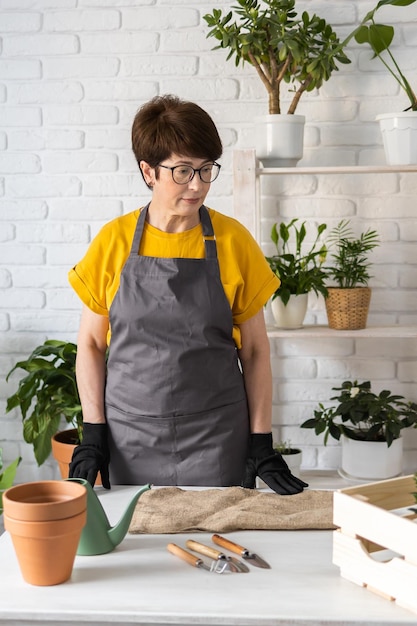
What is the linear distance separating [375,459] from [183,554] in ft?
5.37

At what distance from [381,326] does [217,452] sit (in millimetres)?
1154

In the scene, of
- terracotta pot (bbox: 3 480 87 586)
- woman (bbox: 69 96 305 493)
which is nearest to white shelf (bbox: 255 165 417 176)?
woman (bbox: 69 96 305 493)

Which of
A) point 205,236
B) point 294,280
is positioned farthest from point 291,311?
point 205,236

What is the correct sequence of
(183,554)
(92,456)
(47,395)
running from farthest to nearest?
(47,395), (92,456), (183,554)

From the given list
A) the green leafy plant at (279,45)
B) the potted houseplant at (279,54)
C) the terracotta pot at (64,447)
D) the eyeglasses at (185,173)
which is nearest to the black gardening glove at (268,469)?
the eyeglasses at (185,173)

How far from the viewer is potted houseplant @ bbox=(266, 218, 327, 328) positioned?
2904 millimetres

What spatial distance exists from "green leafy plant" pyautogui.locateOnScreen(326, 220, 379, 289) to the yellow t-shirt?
0.75 m

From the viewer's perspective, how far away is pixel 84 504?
51.6 inches

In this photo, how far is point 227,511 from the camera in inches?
62.7

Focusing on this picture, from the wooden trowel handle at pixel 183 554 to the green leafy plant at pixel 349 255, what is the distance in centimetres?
163

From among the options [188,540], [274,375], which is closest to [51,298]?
[274,375]

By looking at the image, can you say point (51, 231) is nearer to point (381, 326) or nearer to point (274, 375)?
point (274, 375)

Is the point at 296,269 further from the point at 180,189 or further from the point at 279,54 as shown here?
the point at 180,189

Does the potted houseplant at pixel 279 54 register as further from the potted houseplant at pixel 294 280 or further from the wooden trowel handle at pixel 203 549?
the wooden trowel handle at pixel 203 549
